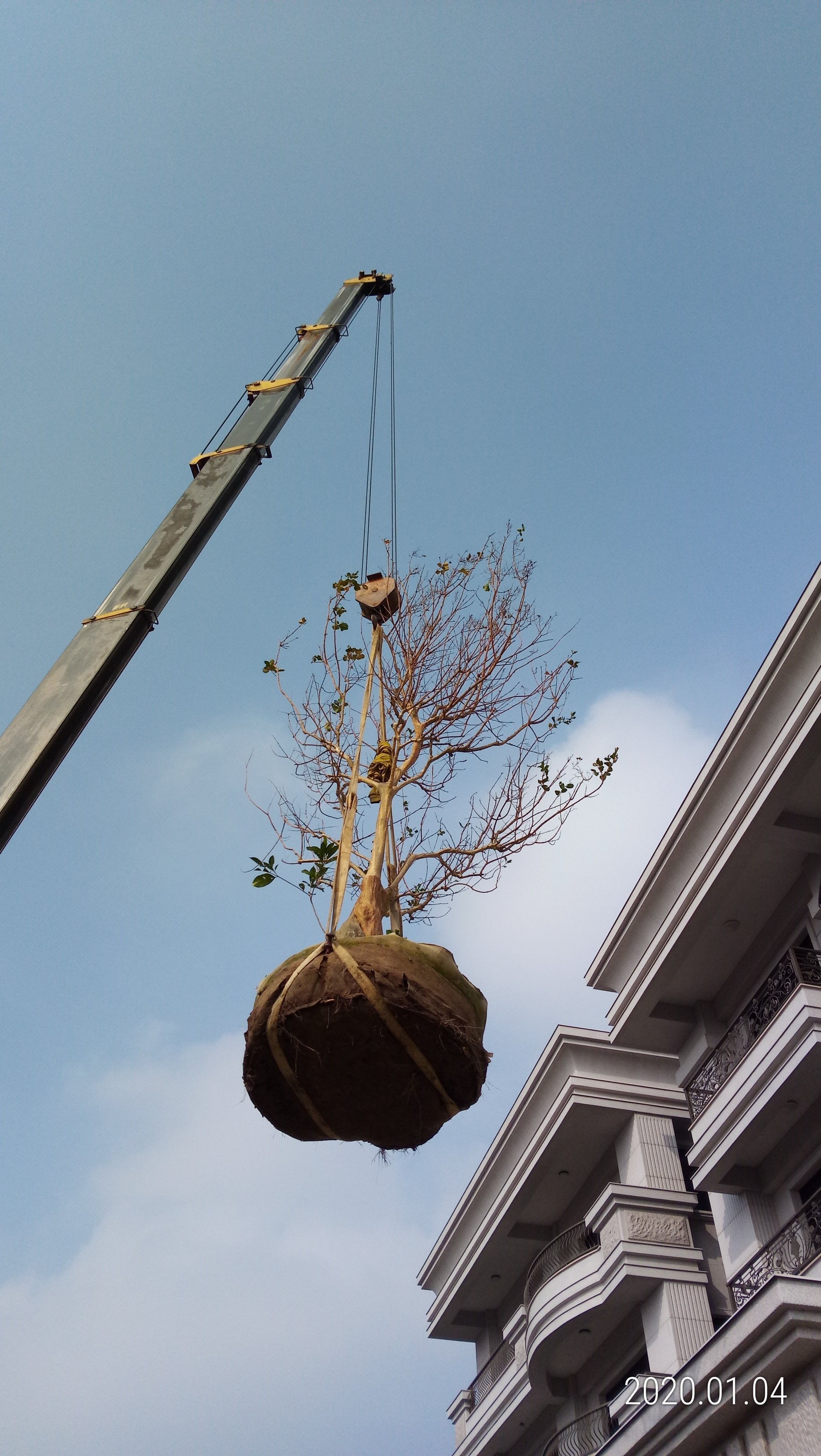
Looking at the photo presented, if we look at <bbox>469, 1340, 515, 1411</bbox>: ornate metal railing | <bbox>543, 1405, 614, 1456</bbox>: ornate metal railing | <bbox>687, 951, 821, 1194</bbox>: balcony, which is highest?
<bbox>687, 951, 821, 1194</bbox>: balcony

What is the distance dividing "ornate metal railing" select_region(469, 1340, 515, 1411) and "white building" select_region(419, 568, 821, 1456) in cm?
8

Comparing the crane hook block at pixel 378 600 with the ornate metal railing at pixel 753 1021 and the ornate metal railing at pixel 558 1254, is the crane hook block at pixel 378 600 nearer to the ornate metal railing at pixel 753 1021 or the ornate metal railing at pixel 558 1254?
the ornate metal railing at pixel 753 1021

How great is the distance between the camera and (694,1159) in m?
12.1

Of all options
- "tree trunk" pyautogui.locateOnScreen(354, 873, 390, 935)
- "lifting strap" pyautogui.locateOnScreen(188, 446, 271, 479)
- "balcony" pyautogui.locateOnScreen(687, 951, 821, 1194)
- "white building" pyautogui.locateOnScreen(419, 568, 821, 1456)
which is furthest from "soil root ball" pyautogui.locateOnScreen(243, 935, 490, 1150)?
"balcony" pyautogui.locateOnScreen(687, 951, 821, 1194)

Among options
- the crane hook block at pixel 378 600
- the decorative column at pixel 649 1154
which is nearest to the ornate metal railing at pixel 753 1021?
the decorative column at pixel 649 1154

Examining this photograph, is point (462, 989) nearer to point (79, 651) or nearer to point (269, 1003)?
point (269, 1003)

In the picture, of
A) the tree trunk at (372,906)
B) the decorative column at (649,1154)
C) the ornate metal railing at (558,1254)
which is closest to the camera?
the tree trunk at (372,906)

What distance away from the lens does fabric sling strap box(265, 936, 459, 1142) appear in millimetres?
2992

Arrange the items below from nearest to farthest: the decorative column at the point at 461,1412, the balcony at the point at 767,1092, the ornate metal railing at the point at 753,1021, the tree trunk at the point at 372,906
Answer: the tree trunk at the point at 372,906
the balcony at the point at 767,1092
the ornate metal railing at the point at 753,1021
the decorative column at the point at 461,1412

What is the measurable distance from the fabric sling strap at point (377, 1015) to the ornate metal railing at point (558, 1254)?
13044 mm

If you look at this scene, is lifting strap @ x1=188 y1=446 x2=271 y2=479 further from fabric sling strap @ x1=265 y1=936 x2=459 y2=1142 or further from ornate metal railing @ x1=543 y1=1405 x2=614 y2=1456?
ornate metal railing @ x1=543 y1=1405 x2=614 y2=1456

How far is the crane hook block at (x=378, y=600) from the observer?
17.4ft

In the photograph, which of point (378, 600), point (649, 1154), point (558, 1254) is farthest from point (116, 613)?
point (558, 1254)

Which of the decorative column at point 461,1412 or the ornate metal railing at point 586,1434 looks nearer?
the ornate metal railing at point 586,1434
